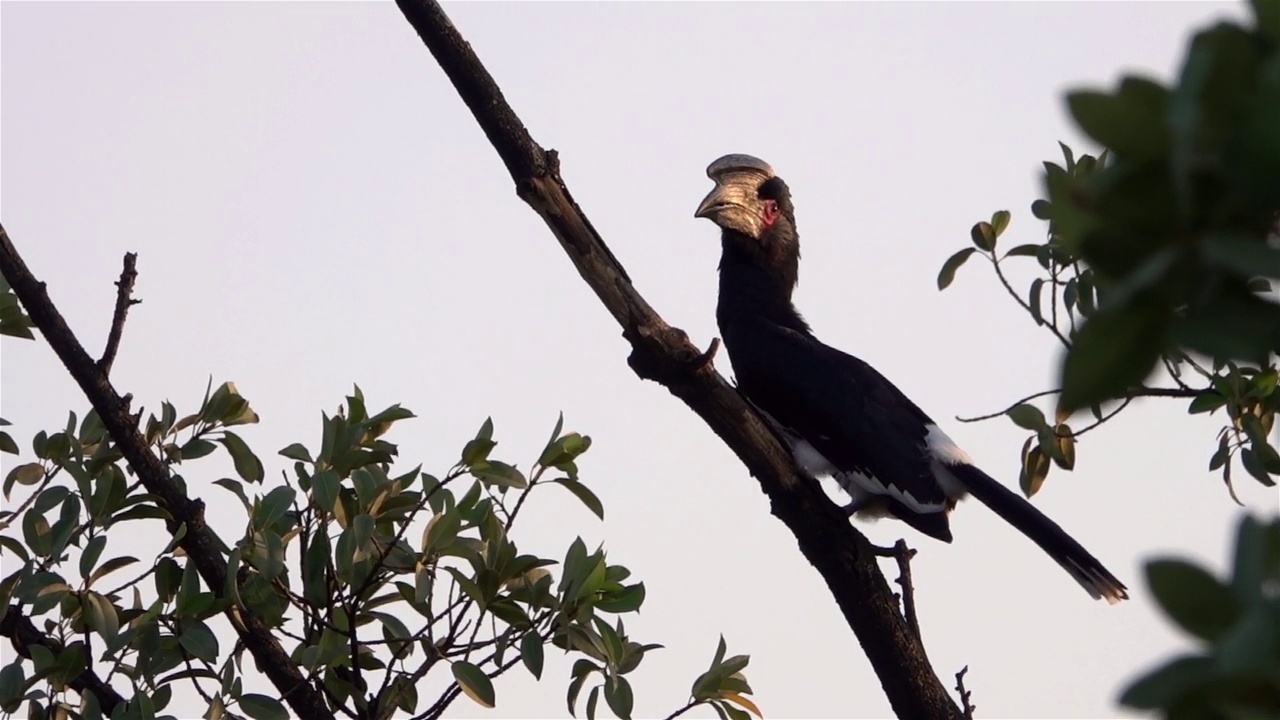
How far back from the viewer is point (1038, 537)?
370 cm

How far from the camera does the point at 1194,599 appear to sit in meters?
0.55

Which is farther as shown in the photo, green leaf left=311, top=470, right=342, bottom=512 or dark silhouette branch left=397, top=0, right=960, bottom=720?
dark silhouette branch left=397, top=0, right=960, bottom=720

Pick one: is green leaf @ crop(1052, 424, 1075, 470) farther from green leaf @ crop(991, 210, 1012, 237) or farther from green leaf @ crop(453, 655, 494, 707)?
green leaf @ crop(453, 655, 494, 707)

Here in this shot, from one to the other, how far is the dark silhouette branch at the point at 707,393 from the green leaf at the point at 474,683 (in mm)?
669

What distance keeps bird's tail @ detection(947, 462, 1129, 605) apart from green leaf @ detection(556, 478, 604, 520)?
1.57 m

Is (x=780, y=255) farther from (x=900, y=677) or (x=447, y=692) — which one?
(x=447, y=692)

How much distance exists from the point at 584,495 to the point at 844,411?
1545 millimetres

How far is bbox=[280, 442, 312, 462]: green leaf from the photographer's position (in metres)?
2.51

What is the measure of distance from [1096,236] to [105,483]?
2.18 metres

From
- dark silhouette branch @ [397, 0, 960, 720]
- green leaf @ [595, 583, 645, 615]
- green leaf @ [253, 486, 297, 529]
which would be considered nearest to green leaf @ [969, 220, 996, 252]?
dark silhouette branch @ [397, 0, 960, 720]

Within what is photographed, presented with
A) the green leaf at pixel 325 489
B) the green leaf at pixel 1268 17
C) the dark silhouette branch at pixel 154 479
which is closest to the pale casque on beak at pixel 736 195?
the green leaf at pixel 325 489

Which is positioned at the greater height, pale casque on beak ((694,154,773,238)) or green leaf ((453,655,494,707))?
pale casque on beak ((694,154,773,238))

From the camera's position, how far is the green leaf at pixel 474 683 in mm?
2361

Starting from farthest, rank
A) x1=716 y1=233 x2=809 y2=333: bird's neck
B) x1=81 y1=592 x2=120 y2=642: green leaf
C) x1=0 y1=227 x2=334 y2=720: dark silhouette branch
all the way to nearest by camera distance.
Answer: x1=716 y1=233 x2=809 y2=333: bird's neck
x1=0 y1=227 x2=334 y2=720: dark silhouette branch
x1=81 y1=592 x2=120 y2=642: green leaf
